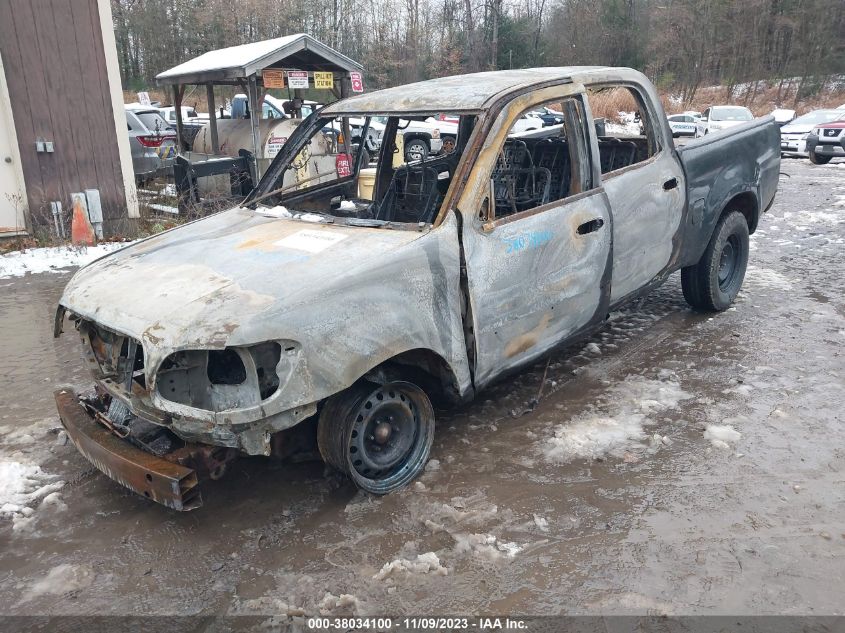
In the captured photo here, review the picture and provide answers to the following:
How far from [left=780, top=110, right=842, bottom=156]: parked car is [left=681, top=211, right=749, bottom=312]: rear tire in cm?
1422

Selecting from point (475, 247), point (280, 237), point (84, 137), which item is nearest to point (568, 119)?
point (475, 247)

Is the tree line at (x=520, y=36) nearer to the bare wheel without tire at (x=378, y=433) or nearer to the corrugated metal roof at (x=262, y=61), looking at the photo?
the corrugated metal roof at (x=262, y=61)

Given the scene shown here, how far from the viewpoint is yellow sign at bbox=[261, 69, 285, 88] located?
11250 mm

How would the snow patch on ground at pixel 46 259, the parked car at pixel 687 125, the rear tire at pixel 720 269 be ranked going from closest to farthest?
the rear tire at pixel 720 269
the snow patch on ground at pixel 46 259
the parked car at pixel 687 125

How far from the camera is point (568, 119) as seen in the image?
4.12m

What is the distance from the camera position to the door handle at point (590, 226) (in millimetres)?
4031

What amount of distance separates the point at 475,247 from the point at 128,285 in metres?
1.71

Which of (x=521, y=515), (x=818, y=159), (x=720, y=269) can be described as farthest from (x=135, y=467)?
(x=818, y=159)

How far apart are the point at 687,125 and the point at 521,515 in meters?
20.0

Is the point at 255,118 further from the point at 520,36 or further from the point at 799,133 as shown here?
the point at 520,36

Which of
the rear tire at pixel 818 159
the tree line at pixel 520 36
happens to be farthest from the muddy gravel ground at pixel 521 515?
the tree line at pixel 520 36

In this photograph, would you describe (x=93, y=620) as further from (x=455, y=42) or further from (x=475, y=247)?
(x=455, y=42)

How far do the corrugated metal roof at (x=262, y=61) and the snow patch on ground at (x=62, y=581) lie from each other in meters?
8.89

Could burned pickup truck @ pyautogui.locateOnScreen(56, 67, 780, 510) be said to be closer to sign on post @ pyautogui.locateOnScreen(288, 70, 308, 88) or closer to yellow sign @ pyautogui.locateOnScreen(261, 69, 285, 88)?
yellow sign @ pyautogui.locateOnScreen(261, 69, 285, 88)
